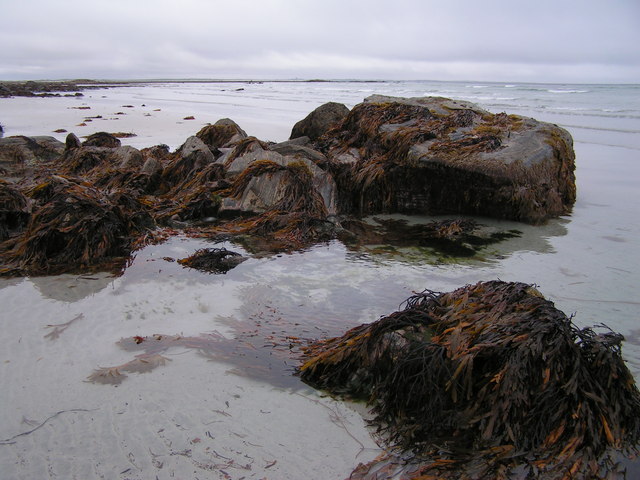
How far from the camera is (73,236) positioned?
4.15 metres

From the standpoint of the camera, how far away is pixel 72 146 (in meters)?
8.41

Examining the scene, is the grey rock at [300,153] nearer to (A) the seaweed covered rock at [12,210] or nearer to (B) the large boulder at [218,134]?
(B) the large boulder at [218,134]

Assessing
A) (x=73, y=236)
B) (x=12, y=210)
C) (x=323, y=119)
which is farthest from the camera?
(x=323, y=119)

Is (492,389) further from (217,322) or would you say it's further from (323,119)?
(323,119)

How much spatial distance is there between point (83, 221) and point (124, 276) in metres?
0.87

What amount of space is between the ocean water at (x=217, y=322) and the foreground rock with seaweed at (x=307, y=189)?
14.2 inches

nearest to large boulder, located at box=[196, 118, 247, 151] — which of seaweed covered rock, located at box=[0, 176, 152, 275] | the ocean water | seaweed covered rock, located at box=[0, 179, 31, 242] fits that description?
seaweed covered rock, located at box=[0, 179, 31, 242]

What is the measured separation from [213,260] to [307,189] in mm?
1944

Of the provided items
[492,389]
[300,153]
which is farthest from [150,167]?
[492,389]

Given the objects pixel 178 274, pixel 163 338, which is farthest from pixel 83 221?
pixel 163 338

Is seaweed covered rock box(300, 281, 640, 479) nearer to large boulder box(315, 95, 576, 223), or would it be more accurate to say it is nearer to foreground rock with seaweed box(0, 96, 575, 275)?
foreground rock with seaweed box(0, 96, 575, 275)

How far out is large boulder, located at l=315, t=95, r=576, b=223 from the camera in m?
5.31

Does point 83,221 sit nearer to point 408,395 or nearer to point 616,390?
point 408,395

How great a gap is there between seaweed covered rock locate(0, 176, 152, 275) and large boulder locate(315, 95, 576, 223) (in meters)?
2.66
